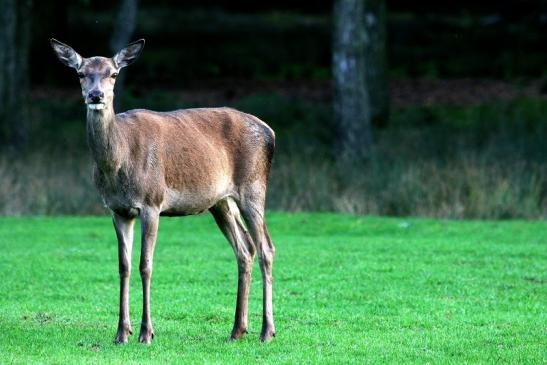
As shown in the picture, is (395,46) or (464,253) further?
(395,46)

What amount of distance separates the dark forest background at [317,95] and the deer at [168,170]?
8487 mm

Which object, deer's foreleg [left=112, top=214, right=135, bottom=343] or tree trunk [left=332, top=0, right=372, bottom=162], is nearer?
deer's foreleg [left=112, top=214, right=135, bottom=343]

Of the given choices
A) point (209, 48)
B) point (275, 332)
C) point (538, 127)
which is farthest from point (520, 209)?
point (209, 48)

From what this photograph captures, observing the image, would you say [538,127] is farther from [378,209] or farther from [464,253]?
[464,253]

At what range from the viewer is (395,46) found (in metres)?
44.0

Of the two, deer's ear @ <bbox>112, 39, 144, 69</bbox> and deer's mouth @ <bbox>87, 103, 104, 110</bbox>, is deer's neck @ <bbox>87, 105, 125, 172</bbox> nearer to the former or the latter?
deer's mouth @ <bbox>87, 103, 104, 110</bbox>

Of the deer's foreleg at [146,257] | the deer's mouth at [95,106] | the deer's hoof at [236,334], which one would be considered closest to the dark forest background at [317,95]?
the deer's hoof at [236,334]

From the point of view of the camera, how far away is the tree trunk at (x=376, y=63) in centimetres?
2703

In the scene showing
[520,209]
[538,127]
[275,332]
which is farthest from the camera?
[538,127]

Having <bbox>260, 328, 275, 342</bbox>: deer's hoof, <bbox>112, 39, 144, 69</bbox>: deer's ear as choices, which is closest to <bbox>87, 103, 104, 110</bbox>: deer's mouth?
<bbox>112, 39, 144, 69</bbox>: deer's ear

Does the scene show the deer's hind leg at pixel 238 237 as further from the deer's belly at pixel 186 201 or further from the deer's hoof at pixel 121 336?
the deer's hoof at pixel 121 336

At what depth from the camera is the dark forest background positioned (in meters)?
19.3

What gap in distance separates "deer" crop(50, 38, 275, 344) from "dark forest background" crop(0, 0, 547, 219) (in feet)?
27.8

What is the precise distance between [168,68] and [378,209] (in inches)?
887
